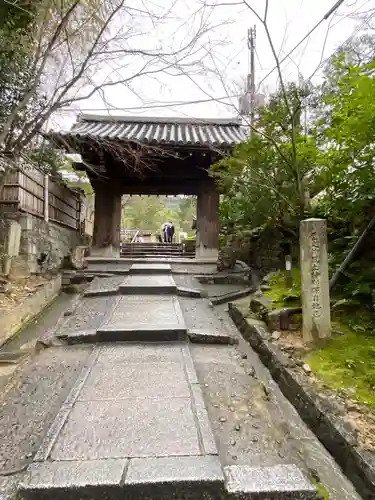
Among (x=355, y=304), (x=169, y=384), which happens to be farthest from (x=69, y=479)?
(x=355, y=304)

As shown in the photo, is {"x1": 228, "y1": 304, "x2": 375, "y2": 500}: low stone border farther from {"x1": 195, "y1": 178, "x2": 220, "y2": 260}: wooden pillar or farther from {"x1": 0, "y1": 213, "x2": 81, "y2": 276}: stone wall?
{"x1": 195, "y1": 178, "x2": 220, "y2": 260}: wooden pillar

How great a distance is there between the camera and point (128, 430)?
1938 millimetres

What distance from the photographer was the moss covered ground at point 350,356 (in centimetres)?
238

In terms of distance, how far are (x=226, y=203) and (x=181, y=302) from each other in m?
4.85

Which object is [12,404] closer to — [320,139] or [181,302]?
[181,302]

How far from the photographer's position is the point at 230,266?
23.0ft

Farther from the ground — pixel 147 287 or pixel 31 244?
pixel 31 244

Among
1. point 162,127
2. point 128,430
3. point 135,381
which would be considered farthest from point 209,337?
point 162,127

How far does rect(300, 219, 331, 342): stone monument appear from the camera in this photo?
3055mm

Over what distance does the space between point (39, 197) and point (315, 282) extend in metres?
5.74

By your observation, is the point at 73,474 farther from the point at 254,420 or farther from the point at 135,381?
the point at 254,420

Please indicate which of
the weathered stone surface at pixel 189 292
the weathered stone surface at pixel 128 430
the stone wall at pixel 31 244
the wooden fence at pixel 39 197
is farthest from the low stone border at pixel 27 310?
the weathered stone surface at pixel 128 430

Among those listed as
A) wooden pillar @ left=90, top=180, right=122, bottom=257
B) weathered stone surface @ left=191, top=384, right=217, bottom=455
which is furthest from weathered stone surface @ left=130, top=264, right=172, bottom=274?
weathered stone surface @ left=191, top=384, right=217, bottom=455

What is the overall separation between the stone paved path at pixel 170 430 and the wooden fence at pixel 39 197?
9.80 ft
